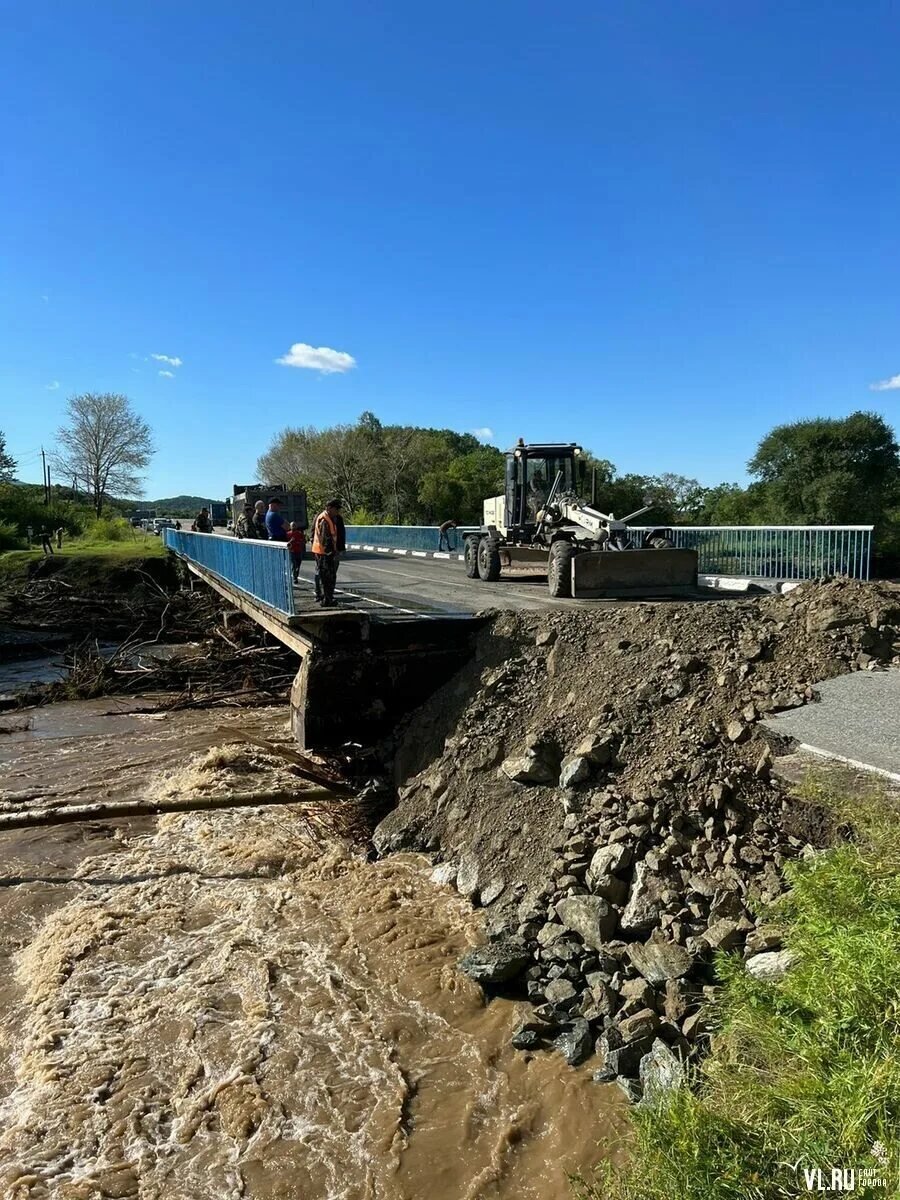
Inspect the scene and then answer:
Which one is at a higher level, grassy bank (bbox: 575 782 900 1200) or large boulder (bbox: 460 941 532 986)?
grassy bank (bbox: 575 782 900 1200)

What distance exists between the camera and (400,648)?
9.91m

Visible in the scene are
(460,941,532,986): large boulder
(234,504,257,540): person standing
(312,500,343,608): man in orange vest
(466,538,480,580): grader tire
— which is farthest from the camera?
(234,504,257,540): person standing

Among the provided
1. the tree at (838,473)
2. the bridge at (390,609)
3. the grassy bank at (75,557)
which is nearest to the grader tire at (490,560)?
the bridge at (390,609)

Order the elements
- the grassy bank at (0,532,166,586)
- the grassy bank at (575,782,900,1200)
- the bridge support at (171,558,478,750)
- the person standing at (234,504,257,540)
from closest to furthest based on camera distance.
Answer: the grassy bank at (575,782,900,1200), the bridge support at (171,558,478,750), the person standing at (234,504,257,540), the grassy bank at (0,532,166,586)

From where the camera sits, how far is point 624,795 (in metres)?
6.44

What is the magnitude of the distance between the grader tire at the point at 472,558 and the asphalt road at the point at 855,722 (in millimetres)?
10766

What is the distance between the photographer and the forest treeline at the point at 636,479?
34969mm

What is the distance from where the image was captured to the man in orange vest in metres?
10.6

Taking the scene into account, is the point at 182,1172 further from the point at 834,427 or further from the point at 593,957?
the point at 834,427

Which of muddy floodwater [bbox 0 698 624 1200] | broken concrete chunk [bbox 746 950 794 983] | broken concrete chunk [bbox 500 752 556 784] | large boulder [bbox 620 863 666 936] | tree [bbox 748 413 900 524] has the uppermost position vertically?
tree [bbox 748 413 900 524]

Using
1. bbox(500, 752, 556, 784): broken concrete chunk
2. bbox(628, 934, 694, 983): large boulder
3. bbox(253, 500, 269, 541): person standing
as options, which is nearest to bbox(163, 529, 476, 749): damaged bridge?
bbox(500, 752, 556, 784): broken concrete chunk

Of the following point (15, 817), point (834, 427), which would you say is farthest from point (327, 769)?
point (834, 427)

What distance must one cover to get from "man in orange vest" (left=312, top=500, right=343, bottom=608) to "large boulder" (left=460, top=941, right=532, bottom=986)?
6.07m

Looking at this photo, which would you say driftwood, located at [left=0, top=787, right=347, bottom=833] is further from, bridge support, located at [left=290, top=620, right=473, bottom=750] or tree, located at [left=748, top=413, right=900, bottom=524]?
tree, located at [left=748, top=413, right=900, bottom=524]
